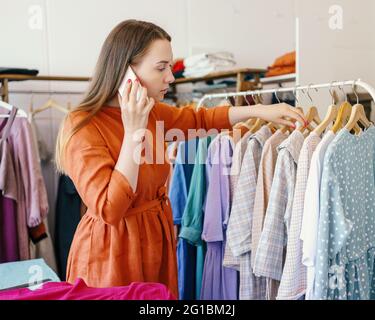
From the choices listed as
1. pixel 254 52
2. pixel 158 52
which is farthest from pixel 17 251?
pixel 254 52

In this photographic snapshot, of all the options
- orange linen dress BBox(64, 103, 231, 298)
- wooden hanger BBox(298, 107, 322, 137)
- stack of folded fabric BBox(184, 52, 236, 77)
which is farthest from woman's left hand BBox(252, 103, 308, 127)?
stack of folded fabric BBox(184, 52, 236, 77)

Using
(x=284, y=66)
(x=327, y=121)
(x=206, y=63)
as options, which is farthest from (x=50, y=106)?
(x=327, y=121)

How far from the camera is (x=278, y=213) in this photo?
49.4 inches

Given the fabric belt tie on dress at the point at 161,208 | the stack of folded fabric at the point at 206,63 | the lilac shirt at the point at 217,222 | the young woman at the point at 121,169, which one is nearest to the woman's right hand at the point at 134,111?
the young woman at the point at 121,169

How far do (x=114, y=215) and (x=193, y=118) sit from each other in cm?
50

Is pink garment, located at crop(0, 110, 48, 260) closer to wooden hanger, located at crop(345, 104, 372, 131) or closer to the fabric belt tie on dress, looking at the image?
the fabric belt tie on dress

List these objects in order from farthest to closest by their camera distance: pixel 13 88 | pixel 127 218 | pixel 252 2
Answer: pixel 252 2 < pixel 13 88 < pixel 127 218

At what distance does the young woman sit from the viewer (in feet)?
3.23

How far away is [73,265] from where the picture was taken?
1152 mm

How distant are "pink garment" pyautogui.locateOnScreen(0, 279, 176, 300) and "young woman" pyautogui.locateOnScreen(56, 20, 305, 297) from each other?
0.20m

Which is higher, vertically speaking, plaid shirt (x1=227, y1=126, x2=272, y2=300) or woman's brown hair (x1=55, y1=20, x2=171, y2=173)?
woman's brown hair (x1=55, y1=20, x2=171, y2=173)

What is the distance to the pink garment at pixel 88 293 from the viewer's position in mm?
792
